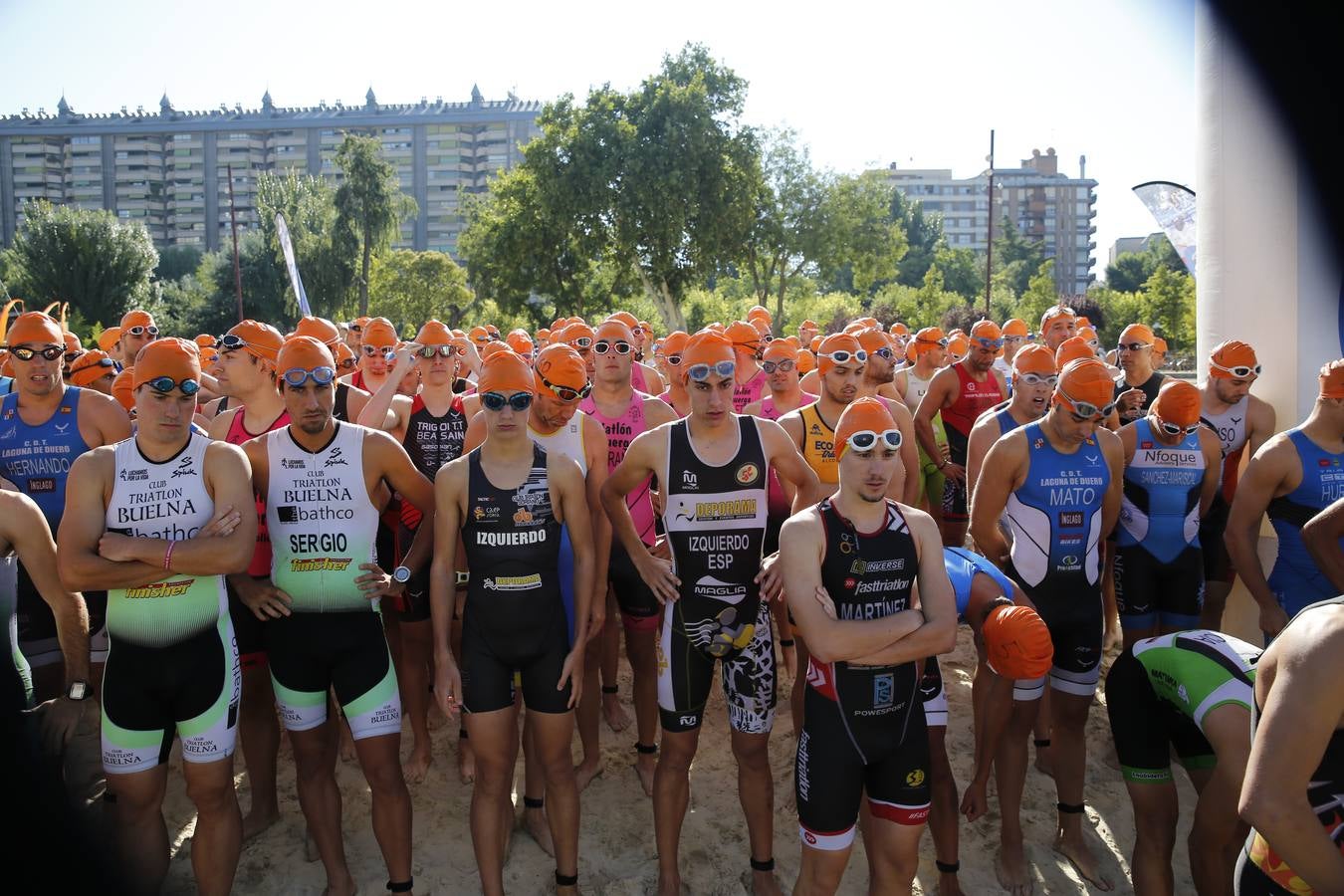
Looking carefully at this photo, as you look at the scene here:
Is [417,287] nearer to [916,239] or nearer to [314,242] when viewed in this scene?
[314,242]

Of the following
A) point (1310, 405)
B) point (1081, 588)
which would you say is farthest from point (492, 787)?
point (1310, 405)

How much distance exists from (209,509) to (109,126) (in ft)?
407

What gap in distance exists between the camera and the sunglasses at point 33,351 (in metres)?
4.57

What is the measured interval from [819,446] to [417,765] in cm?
306

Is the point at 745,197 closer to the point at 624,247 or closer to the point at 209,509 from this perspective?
the point at 624,247

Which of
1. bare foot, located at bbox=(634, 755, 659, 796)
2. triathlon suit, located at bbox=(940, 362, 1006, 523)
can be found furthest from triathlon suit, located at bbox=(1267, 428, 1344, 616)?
bare foot, located at bbox=(634, 755, 659, 796)

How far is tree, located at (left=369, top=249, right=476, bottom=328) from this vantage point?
44.3m

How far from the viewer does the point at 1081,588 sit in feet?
14.4

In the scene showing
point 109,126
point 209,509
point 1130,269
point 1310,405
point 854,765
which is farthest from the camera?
point 109,126

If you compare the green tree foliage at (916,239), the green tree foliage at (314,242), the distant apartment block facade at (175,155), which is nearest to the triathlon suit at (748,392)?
the green tree foliage at (314,242)

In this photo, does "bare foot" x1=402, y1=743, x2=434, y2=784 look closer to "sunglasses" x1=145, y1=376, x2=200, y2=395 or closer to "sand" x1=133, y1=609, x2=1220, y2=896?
"sand" x1=133, y1=609, x2=1220, y2=896

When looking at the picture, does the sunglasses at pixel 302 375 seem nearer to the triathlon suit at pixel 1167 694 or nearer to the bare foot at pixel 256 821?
the bare foot at pixel 256 821

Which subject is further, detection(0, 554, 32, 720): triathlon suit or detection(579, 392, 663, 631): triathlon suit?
detection(579, 392, 663, 631): triathlon suit

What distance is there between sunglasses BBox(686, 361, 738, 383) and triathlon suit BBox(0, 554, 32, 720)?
3136 millimetres
